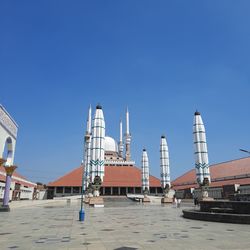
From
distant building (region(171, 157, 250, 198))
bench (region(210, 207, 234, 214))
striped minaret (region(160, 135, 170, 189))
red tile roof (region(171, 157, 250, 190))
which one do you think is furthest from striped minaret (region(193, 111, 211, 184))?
bench (region(210, 207, 234, 214))

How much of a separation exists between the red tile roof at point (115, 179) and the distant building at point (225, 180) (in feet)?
30.3

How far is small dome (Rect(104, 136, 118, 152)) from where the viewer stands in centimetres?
9852

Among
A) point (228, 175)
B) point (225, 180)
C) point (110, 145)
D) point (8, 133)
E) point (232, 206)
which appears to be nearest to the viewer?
point (232, 206)

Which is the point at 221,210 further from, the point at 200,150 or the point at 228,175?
the point at 228,175

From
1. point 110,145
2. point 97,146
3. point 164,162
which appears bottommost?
point 164,162

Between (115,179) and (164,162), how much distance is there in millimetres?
24981

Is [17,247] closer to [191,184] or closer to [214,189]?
[214,189]

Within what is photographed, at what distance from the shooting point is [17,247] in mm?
7965

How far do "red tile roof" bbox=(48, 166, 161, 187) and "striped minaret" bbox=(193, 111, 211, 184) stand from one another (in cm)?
3196

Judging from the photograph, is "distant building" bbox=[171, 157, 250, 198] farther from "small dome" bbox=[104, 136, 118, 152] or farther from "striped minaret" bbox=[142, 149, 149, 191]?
"small dome" bbox=[104, 136, 118, 152]

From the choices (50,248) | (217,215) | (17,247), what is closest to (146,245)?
(50,248)

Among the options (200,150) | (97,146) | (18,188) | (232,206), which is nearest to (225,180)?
(200,150)

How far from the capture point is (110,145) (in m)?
99.8

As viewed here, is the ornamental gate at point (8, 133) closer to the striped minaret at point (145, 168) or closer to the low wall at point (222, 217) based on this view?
the low wall at point (222, 217)
